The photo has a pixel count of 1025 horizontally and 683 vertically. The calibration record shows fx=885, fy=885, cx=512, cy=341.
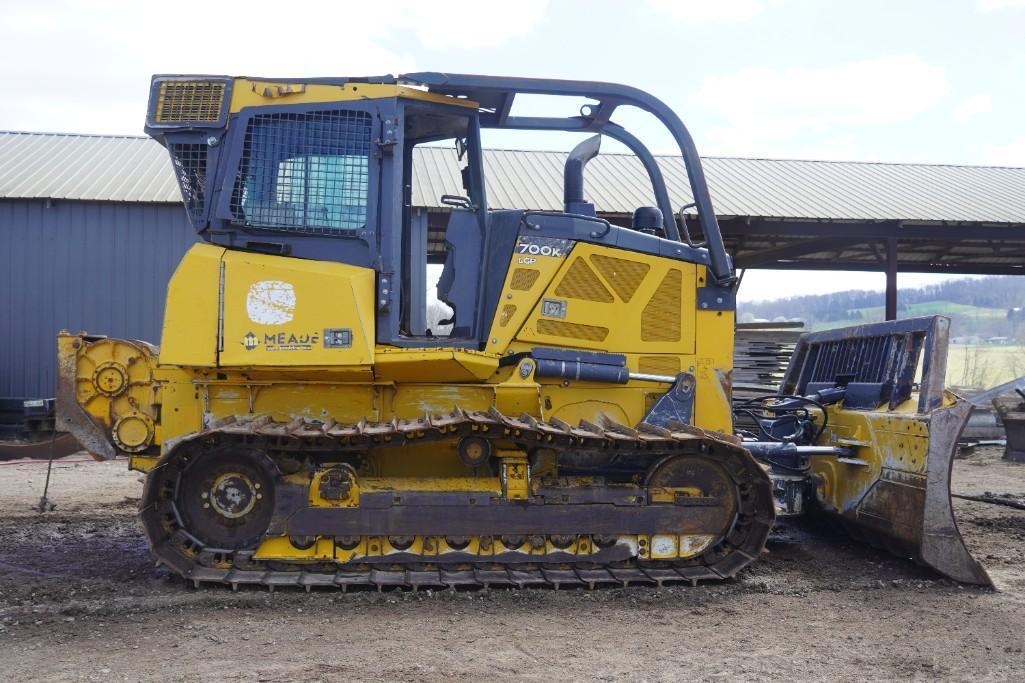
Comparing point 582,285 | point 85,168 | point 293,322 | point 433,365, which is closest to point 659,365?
point 582,285

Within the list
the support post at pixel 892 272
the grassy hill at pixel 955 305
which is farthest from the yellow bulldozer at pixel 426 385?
the grassy hill at pixel 955 305

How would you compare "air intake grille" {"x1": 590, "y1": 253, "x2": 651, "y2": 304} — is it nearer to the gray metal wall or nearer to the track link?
the track link

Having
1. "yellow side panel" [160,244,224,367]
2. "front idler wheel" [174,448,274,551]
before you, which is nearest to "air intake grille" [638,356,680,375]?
"front idler wheel" [174,448,274,551]

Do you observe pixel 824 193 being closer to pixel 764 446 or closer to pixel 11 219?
pixel 764 446

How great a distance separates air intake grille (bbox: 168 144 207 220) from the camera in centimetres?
617

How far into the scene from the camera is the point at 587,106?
6992 millimetres

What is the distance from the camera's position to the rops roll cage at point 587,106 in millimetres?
6160

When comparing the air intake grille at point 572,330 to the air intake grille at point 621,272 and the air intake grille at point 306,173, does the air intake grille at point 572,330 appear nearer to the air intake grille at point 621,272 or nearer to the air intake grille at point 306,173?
the air intake grille at point 621,272

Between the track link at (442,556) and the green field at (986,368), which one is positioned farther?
the green field at (986,368)

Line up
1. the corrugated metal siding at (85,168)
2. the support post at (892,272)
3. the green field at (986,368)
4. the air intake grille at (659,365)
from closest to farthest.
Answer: the air intake grille at (659,365)
the corrugated metal siding at (85,168)
the support post at (892,272)
the green field at (986,368)

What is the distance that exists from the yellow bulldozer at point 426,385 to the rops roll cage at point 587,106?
21 mm

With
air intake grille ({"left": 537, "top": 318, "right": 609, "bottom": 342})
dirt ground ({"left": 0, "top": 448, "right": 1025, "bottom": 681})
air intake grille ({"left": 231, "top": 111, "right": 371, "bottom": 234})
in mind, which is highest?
air intake grille ({"left": 231, "top": 111, "right": 371, "bottom": 234})

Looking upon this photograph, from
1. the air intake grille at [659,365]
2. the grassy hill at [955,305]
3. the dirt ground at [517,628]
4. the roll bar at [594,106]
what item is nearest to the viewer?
the dirt ground at [517,628]

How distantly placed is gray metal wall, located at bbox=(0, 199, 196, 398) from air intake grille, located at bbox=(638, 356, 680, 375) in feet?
36.0
